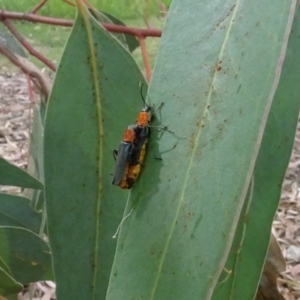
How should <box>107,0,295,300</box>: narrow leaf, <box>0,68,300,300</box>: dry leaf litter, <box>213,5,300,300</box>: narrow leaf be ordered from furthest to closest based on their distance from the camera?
1. <box>0,68,300,300</box>: dry leaf litter
2. <box>213,5,300,300</box>: narrow leaf
3. <box>107,0,295,300</box>: narrow leaf

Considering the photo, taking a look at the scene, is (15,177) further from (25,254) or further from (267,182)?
(267,182)

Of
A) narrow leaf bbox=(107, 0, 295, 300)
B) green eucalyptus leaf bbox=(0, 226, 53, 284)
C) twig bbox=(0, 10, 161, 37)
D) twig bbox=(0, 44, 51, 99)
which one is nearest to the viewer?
narrow leaf bbox=(107, 0, 295, 300)

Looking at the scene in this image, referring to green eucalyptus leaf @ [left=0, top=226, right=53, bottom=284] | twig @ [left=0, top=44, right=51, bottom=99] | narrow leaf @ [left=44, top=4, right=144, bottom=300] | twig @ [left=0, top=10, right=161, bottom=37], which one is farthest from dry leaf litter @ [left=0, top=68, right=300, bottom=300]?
narrow leaf @ [left=44, top=4, right=144, bottom=300]

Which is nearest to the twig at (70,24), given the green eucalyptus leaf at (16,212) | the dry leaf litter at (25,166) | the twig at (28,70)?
the twig at (28,70)

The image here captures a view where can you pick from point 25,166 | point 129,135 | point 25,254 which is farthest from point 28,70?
point 25,166

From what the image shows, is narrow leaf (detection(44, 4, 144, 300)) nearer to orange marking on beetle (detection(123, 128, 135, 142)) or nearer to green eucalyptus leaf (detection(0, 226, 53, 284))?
orange marking on beetle (detection(123, 128, 135, 142))

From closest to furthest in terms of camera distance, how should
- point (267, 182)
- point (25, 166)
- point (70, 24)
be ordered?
point (267, 182), point (70, 24), point (25, 166)

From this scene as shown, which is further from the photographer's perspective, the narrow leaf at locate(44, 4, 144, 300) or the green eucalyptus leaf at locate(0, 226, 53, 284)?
the green eucalyptus leaf at locate(0, 226, 53, 284)

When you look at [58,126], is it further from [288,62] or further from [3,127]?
[3,127]
